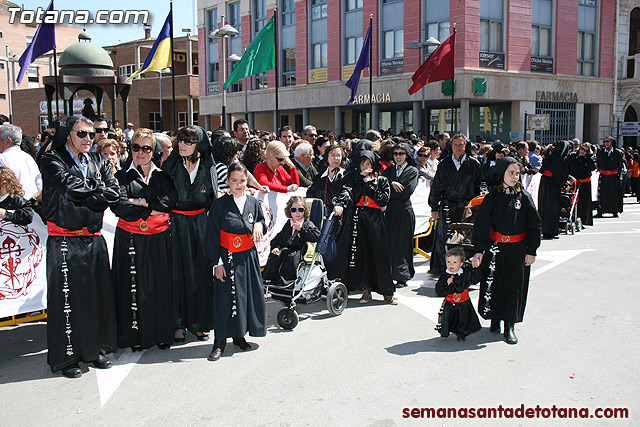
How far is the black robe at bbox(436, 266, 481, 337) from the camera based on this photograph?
5.95 m

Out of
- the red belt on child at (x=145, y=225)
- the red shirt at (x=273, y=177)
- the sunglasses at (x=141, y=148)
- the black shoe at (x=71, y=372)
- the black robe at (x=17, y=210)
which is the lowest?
the black shoe at (x=71, y=372)

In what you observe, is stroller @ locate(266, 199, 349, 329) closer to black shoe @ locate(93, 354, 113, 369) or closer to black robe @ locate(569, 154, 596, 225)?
black shoe @ locate(93, 354, 113, 369)

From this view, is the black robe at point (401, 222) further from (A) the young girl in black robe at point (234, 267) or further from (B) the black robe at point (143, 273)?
(B) the black robe at point (143, 273)

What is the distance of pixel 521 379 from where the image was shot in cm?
492

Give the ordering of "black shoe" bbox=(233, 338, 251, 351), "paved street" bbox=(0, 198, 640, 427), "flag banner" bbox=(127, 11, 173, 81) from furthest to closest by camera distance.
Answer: "flag banner" bbox=(127, 11, 173, 81), "black shoe" bbox=(233, 338, 251, 351), "paved street" bbox=(0, 198, 640, 427)

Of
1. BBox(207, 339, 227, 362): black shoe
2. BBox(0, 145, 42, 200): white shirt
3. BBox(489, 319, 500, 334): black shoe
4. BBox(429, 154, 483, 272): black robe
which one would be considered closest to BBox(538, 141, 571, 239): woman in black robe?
BBox(429, 154, 483, 272): black robe

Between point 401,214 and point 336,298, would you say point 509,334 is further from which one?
point 401,214

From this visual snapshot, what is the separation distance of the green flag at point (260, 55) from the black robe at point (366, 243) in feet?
25.7

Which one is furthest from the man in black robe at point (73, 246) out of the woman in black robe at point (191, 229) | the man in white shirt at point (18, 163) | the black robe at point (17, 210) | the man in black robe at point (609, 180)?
the man in black robe at point (609, 180)

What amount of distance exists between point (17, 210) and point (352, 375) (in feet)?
11.0

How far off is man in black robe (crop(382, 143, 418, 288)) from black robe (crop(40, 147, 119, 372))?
3.87m

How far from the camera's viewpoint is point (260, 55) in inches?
570

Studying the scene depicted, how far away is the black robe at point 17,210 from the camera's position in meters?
5.30

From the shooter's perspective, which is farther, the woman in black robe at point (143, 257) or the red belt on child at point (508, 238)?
the red belt on child at point (508, 238)
